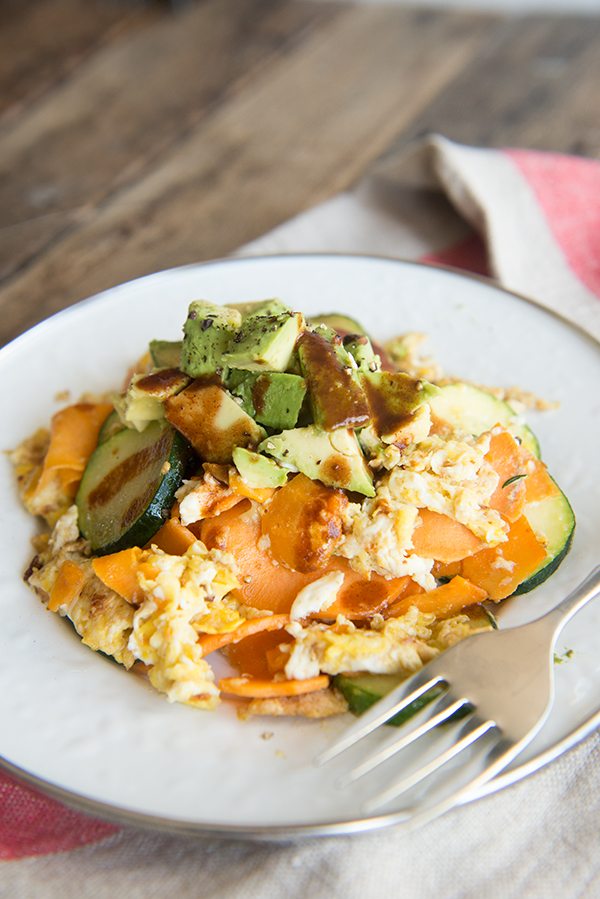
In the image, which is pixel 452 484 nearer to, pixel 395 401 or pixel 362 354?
pixel 395 401

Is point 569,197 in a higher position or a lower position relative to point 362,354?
lower

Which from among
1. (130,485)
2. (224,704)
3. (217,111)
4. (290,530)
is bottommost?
(224,704)

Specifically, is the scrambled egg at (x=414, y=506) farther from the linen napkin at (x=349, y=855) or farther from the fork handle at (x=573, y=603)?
the linen napkin at (x=349, y=855)

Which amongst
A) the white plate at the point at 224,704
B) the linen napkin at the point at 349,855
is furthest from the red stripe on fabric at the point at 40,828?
the white plate at the point at 224,704

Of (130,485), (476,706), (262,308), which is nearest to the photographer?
(476,706)

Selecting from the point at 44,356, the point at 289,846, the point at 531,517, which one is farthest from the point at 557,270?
the point at 289,846

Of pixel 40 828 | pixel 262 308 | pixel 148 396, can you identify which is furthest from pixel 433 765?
pixel 262 308
